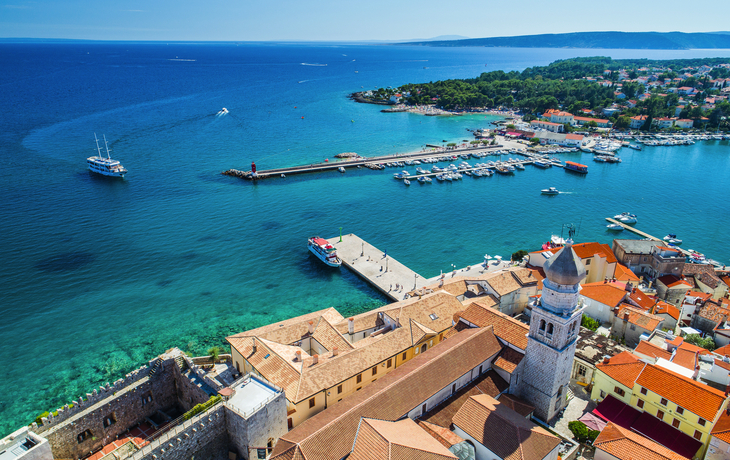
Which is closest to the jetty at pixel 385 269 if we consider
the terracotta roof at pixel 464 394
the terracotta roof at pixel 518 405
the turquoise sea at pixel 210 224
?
the turquoise sea at pixel 210 224

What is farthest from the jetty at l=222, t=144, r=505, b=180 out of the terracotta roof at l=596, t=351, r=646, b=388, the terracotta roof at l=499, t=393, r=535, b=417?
the terracotta roof at l=596, t=351, r=646, b=388

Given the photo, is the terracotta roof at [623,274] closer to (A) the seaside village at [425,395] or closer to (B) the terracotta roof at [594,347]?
(A) the seaside village at [425,395]

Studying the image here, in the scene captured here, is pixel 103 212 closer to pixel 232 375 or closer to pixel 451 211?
pixel 232 375

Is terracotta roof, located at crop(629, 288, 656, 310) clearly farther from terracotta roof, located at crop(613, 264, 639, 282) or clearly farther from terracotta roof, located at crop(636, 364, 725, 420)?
terracotta roof, located at crop(636, 364, 725, 420)

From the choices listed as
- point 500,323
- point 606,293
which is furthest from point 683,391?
point 606,293

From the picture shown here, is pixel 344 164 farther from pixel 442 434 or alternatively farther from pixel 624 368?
pixel 442 434
